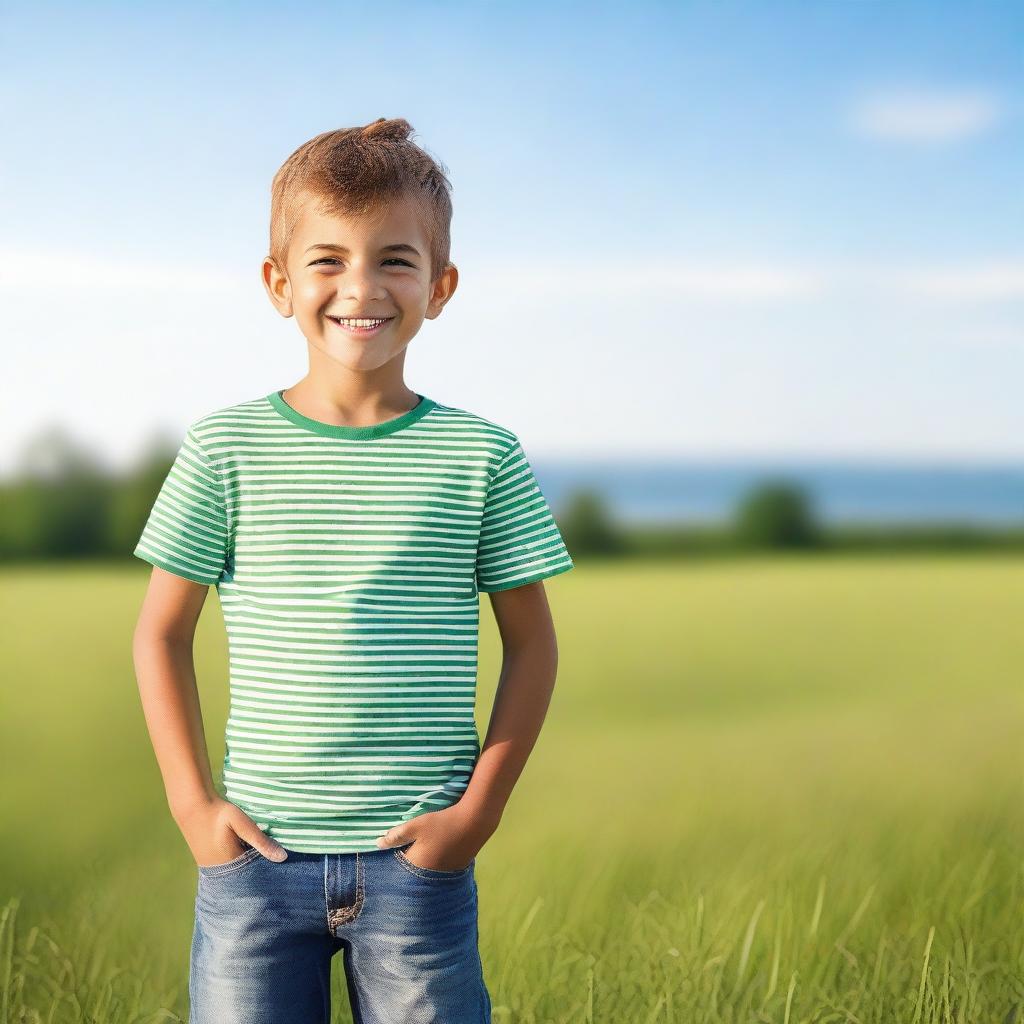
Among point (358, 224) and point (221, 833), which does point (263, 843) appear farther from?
point (358, 224)

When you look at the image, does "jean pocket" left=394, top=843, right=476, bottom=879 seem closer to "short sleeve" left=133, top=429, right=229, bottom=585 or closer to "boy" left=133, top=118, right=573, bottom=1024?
"boy" left=133, top=118, right=573, bottom=1024

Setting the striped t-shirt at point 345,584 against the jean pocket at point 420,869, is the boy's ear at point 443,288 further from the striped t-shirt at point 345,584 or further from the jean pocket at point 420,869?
the jean pocket at point 420,869

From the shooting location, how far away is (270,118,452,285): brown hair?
1654 millimetres

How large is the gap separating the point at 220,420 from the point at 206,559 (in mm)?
182

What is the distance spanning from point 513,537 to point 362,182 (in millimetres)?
498

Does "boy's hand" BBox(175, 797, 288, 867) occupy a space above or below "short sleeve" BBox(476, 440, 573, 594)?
below

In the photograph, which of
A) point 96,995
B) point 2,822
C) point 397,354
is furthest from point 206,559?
point 2,822

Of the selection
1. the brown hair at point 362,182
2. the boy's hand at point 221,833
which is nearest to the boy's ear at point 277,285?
the brown hair at point 362,182

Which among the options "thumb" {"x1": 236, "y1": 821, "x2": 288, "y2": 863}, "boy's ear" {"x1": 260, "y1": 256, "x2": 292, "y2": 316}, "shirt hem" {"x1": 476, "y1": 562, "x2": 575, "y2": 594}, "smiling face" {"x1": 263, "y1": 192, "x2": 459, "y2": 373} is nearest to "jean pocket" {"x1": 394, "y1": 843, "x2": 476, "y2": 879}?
"thumb" {"x1": 236, "y1": 821, "x2": 288, "y2": 863}

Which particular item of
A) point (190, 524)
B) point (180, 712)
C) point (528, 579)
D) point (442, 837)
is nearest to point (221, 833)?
point (180, 712)

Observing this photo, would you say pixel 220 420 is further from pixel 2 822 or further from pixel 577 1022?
pixel 2 822

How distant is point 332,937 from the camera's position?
5.35 ft

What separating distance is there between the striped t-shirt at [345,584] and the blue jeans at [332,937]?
48 millimetres

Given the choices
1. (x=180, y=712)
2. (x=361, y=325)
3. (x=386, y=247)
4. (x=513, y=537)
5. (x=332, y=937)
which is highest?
(x=386, y=247)
